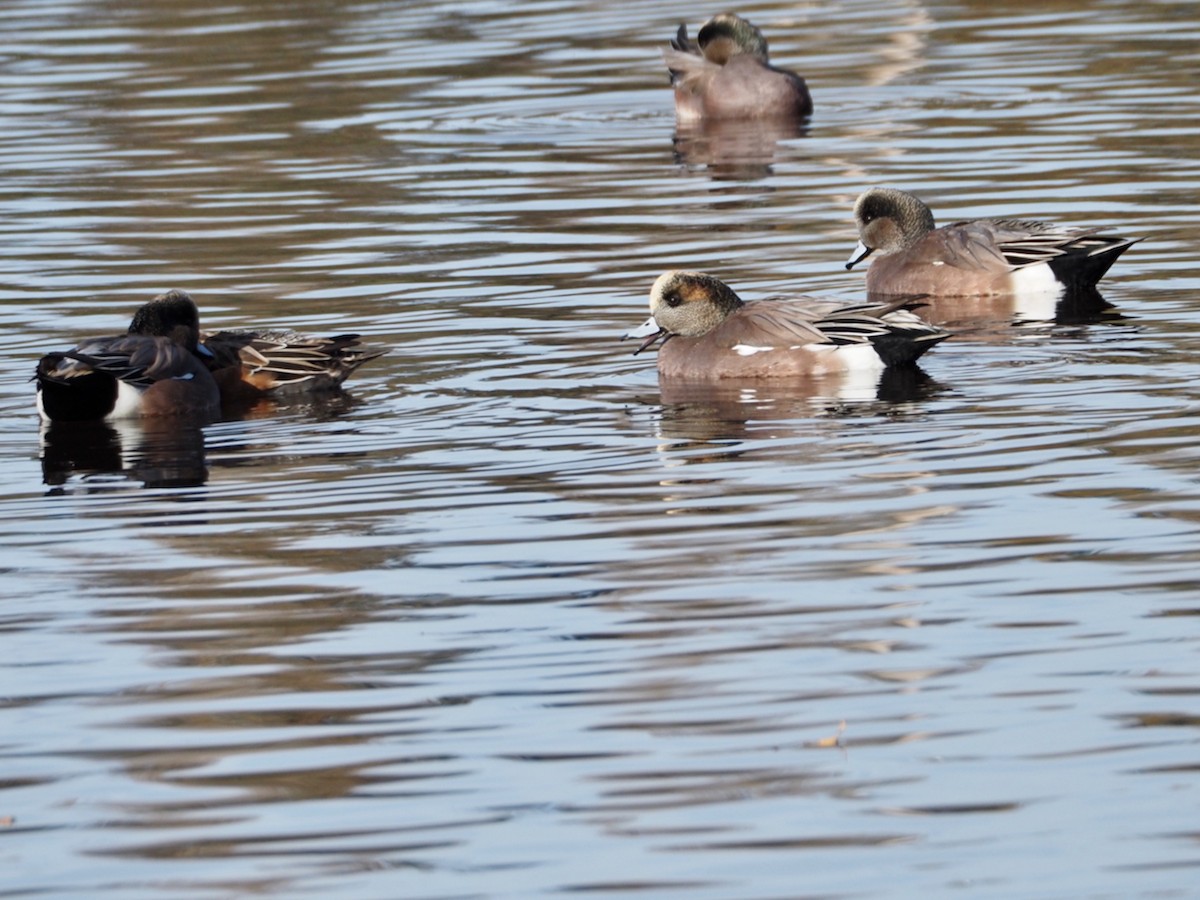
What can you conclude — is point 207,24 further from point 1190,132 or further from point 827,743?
point 827,743

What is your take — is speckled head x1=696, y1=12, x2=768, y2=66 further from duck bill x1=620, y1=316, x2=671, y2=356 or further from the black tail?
duck bill x1=620, y1=316, x2=671, y2=356

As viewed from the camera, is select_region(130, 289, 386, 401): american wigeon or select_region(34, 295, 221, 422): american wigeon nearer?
select_region(34, 295, 221, 422): american wigeon

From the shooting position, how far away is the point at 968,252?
1283 centimetres

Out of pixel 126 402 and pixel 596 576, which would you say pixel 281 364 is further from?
pixel 596 576

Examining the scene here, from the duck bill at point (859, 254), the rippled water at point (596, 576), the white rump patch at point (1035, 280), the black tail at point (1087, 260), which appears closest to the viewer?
the rippled water at point (596, 576)

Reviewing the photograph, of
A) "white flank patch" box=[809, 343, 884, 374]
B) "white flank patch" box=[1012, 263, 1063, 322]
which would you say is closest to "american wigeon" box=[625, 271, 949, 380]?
"white flank patch" box=[809, 343, 884, 374]

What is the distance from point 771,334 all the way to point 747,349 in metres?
0.13

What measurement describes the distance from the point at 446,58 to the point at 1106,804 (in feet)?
66.1

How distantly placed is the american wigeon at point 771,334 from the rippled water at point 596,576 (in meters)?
0.23

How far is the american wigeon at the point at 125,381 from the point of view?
1034 cm

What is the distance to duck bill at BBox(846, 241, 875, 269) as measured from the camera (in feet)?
43.2

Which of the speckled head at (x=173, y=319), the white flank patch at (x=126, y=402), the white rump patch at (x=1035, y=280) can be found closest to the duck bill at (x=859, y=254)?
the white rump patch at (x=1035, y=280)

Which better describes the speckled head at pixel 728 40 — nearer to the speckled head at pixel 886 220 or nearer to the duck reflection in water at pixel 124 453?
the speckled head at pixel 886 220

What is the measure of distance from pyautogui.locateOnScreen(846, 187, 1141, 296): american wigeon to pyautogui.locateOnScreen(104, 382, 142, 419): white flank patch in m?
4.39
